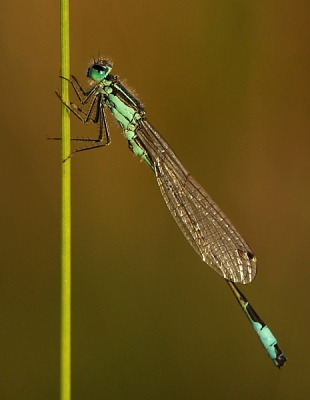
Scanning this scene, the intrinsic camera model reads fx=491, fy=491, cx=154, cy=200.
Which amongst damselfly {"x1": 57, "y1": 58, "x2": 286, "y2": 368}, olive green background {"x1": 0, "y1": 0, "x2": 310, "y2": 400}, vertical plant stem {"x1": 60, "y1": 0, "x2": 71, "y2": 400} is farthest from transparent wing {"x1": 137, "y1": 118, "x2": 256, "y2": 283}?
vertical plant stem {"x1": 60, "y1": 0, "x2": 71, "y2": 400}

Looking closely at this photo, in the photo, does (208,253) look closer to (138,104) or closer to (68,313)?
(138,104)

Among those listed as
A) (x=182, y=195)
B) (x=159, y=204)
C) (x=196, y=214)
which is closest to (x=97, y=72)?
(x=182, y=195)

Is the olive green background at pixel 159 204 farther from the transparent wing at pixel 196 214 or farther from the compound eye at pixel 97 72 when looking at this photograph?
the compound eye at pixel 97 72

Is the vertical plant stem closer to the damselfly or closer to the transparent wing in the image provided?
the damselfly

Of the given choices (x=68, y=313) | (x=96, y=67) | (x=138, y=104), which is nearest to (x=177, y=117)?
(x=138, y=104)

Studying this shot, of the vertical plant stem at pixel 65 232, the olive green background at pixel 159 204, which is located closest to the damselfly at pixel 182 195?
the olive green background at pixel 159 204

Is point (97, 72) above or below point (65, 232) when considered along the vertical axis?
above

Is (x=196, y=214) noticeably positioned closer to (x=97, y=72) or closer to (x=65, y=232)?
(x=97, y=72)
